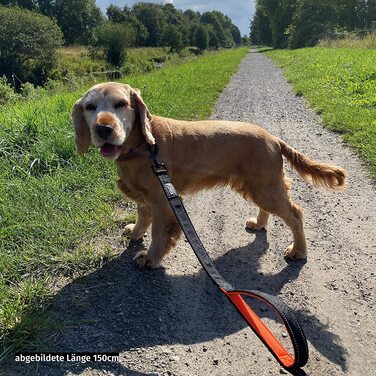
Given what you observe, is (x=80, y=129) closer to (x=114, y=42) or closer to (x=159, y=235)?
(x=159, y=235)

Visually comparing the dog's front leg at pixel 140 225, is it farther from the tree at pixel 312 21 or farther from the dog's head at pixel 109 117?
the tree at pixel 312 21

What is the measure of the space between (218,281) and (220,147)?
5.13ft

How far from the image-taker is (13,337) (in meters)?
2.43

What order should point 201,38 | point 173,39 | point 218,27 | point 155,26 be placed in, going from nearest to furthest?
point 173,39, point 201,38, point 155,26, point 218,27

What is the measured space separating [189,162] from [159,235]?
2.39 ft

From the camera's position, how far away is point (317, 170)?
11.8 feet

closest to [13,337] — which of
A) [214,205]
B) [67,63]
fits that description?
[214,205]

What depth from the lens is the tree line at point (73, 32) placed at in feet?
151

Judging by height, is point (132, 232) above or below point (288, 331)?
below

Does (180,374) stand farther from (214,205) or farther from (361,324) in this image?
(214,205)

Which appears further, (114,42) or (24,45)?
(114,42)

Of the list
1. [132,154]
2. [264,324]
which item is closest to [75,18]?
[132,154]

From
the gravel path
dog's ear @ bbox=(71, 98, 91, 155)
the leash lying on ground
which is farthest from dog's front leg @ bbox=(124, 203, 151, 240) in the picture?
the leash lying on ground

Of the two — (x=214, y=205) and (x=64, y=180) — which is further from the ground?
(x=64, y=180)
